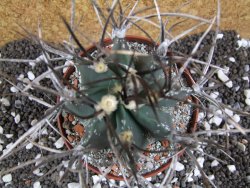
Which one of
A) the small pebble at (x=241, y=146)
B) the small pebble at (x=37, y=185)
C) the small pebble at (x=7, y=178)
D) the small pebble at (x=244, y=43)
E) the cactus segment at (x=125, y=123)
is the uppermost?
the small pebble at (x=244, y=43)

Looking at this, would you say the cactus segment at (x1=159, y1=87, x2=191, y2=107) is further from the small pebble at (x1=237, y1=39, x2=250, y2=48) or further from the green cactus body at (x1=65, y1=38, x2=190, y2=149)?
the small pebble at (x1=237, y1=39, x2=250, y2=48)

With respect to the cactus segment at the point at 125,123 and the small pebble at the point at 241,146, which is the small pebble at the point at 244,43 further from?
the cactus segment at the point at 125,123

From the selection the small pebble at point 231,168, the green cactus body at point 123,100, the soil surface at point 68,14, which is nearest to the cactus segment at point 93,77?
the green cactus body at point 123,100

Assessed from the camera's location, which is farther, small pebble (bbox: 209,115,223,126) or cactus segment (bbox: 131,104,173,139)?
small pebble (bbox: 209,115,223,126)

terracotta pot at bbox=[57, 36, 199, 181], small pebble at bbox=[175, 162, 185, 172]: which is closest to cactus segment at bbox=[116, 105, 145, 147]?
terracotta pot at bbox=[57, 36, 199, 181]

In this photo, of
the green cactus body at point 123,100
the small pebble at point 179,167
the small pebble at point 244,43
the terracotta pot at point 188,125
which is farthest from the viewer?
the small pebble at point 244,43

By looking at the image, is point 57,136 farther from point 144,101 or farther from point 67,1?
point 144,101

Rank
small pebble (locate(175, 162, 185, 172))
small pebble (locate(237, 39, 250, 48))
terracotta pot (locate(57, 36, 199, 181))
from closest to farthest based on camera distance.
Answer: terracotta pot (locate(57, 36, 199, 181)) → small pebble (locate(175, 162, 185, 172)) → small pebble (locate(237, 39, 250, 48))
